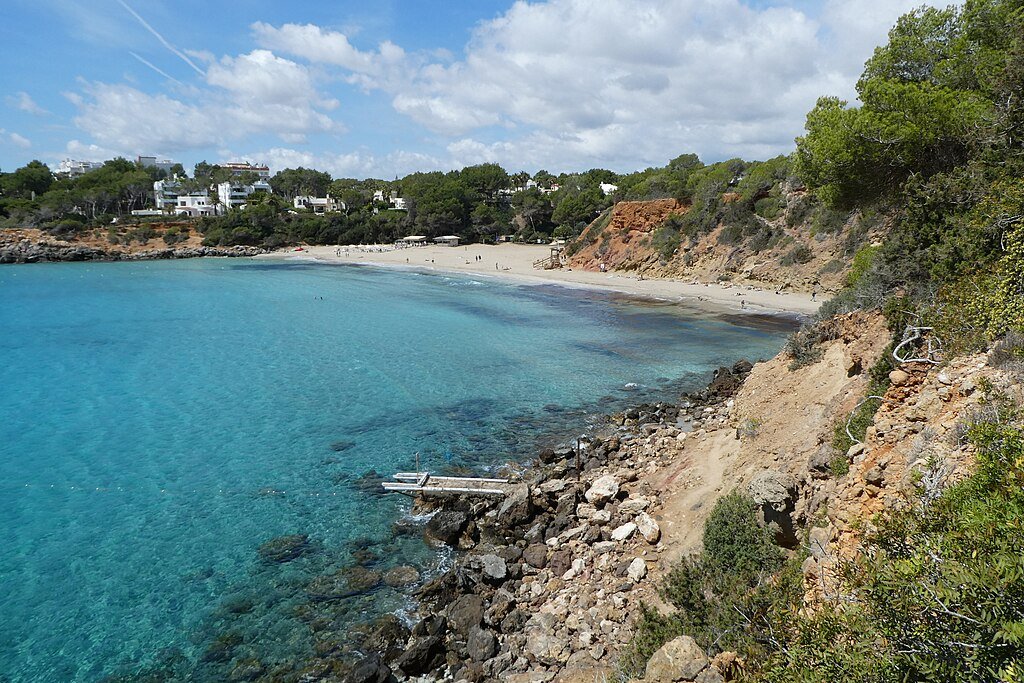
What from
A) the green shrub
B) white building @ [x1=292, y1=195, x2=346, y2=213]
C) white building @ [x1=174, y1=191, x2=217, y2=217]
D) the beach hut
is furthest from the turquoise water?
white building @ [x1=174, y1=191, x2=217, y2=217]

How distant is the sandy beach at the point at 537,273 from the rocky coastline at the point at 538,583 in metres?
31.9

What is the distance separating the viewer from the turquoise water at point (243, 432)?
11898 mm

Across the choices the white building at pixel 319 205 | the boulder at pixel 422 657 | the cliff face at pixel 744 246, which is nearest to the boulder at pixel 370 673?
the boulder at pixel 422 657

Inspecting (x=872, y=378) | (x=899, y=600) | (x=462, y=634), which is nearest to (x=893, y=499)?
(x=899, y=600)

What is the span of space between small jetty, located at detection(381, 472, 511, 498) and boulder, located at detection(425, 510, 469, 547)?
1161mm

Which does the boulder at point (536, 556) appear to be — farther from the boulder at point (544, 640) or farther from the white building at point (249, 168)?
the white building at point (249, 168)

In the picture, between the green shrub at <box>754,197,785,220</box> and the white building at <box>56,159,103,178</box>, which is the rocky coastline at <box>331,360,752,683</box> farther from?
the white building at <box>56,159,103,178</box>

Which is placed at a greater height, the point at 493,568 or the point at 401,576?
the point at 493,568

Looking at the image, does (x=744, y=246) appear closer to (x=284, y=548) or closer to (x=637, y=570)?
(x=637, y=570)

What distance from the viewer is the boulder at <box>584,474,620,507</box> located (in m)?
14.1

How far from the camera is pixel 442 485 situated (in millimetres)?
16203

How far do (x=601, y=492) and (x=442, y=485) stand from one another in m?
4.55

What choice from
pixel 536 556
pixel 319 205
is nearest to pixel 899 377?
pixel 536 556

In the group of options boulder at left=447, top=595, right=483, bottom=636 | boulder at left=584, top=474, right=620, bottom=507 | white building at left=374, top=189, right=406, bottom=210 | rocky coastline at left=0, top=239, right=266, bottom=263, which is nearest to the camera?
boulder at left=447, top=595, right=483, bottom=636
